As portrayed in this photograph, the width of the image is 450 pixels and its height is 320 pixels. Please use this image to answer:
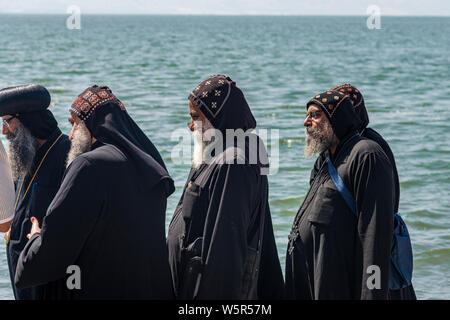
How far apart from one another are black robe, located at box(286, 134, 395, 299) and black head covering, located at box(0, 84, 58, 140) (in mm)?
1372

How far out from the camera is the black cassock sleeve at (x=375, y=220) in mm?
→ 3490

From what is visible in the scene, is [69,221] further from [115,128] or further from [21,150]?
[21,150]

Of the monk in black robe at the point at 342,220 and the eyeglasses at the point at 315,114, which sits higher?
the eyeglasses at the point at 315,114

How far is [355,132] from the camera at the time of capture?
3.79 m

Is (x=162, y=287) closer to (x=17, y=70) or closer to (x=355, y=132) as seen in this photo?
(x=355, y=132)

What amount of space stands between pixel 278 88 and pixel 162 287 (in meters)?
20.3

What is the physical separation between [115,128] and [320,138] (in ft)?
3.78

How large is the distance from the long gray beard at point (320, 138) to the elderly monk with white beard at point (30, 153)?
4.04 feet

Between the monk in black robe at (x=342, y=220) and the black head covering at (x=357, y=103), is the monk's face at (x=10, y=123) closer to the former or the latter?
the monk in black robe at (x=342, y=220)

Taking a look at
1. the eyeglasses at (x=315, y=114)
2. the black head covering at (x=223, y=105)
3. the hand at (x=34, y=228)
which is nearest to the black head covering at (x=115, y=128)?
the black head covering at (x=223, y=105)

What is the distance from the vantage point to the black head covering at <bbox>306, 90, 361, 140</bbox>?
3.77 meters

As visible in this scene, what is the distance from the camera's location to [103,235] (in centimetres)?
316

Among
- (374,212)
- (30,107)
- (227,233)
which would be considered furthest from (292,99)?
(227,233)
